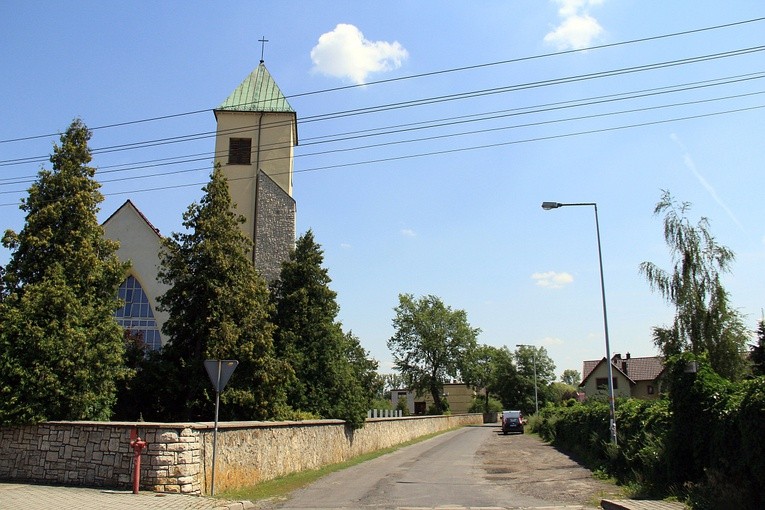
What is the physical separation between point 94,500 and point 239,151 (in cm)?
2596

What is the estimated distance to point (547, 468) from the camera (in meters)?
20.0

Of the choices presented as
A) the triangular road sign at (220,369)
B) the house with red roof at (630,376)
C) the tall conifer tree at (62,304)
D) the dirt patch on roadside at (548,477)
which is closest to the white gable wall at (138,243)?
the tall conifer tree at (62,304)

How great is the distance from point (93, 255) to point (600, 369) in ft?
225

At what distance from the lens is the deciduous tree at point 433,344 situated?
90.0 meters

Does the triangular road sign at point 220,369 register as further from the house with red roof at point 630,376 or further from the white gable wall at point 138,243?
the house with red roof at point 630,376

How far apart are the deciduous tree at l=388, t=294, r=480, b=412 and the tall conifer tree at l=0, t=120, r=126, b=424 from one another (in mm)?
75333

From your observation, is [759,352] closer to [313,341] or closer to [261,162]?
[313,341]

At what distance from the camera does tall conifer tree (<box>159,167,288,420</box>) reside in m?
19.1

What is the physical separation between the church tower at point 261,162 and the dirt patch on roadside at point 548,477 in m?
15.2

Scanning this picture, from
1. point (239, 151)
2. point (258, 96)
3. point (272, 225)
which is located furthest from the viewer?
point (258, 96)

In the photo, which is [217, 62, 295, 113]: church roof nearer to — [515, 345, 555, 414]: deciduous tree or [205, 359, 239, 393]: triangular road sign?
[205, 359, 239, 393]: triangular road sign

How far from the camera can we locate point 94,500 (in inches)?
448

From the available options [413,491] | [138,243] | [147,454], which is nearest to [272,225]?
[138,243]

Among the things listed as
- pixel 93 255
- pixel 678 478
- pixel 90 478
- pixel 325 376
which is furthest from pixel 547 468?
pixel 93 255
